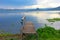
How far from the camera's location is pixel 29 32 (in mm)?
9352

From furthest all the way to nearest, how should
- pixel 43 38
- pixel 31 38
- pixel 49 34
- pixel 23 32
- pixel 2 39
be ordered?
pixel 49 34 < pixel 43 38 < pixel 2 39 < pixel 31 38 < pixel 23 32

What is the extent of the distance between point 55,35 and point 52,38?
95 cm

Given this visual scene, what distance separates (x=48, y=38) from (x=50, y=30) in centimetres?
187

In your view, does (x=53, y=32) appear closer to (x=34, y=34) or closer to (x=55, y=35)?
(x=55, y=35)

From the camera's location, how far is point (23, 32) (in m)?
9.33

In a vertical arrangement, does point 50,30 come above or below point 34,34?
below

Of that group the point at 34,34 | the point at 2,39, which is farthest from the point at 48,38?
the point at 34,34

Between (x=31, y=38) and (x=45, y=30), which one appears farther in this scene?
(x=45, y=30)

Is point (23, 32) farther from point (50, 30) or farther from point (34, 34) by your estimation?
point (50, 30)

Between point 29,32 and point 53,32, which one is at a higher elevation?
point 29,32

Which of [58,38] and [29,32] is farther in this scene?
[58,38]

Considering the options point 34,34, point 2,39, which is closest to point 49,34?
point 2,39

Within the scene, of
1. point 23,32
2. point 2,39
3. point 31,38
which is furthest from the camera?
point 2,39

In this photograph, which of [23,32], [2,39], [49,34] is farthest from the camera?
[49,34]
